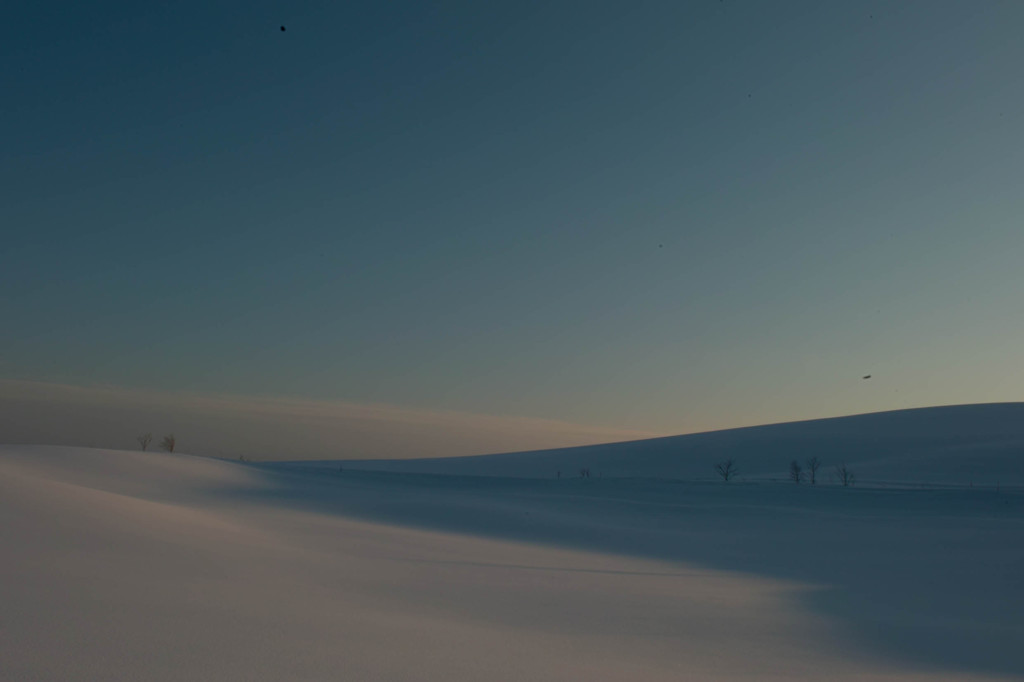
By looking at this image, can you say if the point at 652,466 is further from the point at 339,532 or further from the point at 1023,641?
the point at 1023,641

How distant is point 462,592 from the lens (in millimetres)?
8273

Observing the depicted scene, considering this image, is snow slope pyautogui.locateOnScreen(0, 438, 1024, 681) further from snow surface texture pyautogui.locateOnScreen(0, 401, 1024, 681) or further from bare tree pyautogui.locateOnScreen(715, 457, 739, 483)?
bare tree pyautogui.locateOnScreen(715, 457, 739, 483)

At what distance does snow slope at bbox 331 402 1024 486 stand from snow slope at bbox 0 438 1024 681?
25377 millimetres

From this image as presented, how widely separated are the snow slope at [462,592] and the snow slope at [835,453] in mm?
25377

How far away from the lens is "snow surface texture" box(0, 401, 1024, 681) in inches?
195

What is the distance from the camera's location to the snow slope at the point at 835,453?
40.2 m

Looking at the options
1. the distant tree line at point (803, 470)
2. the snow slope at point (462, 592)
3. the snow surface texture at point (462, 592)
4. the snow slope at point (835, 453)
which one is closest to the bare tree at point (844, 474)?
the distant tree line at point (803, 470)

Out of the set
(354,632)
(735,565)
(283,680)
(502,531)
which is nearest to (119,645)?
(283,680)

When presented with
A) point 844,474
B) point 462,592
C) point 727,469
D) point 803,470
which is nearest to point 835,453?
point 803,470

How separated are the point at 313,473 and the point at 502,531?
13.6 meters

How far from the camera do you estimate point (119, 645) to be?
4.57 meters

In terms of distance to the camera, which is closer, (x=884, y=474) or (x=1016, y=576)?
(x=1016, y=576)

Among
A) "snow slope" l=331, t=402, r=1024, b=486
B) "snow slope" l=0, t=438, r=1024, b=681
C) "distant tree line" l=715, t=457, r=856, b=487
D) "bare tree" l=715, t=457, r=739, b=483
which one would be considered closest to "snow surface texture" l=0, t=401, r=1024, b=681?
"snow slope" l=0, t=438, r=1024, b=681

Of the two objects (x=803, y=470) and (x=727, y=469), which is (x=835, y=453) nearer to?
(x=803, y=470)
